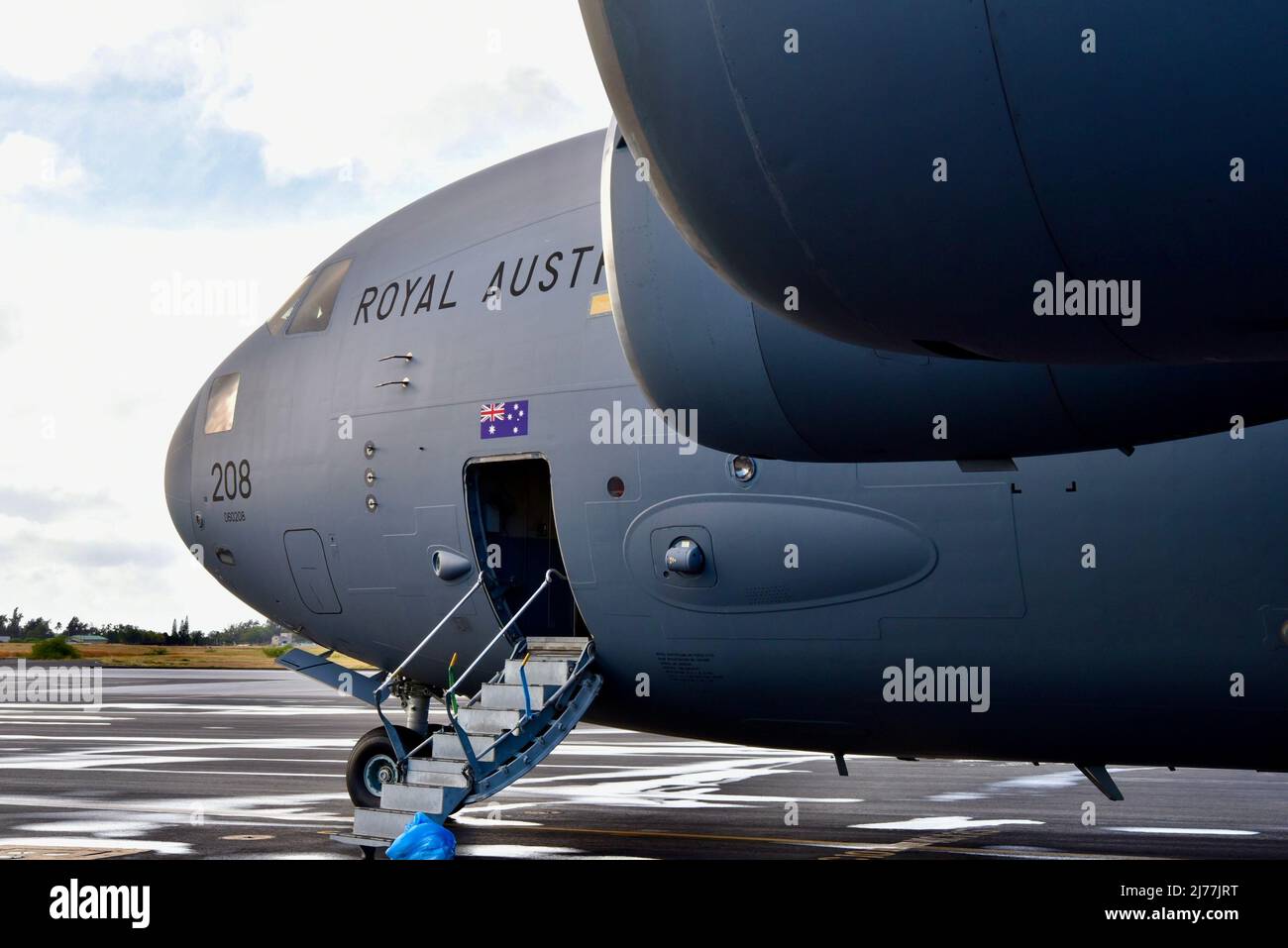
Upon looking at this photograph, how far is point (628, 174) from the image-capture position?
Answer: 5684mm

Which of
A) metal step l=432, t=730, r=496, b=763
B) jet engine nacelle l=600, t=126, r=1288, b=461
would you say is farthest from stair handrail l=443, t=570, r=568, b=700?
jet engine nacelle l=600, t=126, r=1288, b=461

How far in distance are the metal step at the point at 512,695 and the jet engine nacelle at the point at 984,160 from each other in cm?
769

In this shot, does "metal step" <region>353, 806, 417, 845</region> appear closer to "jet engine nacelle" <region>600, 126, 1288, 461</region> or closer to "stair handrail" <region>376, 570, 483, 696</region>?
"stair handrail" <region>376, 570, 483, 696</region>

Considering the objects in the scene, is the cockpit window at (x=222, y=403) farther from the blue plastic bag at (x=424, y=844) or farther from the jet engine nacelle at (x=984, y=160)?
the jet engine nacelle at (x=984, y=160)

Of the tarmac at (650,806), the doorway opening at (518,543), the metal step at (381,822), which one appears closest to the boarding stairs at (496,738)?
the metal step at (381,822)

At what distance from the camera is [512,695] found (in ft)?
34.8

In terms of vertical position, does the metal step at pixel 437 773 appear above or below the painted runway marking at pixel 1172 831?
above

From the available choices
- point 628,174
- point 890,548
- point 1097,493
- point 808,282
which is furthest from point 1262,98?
point 890,548

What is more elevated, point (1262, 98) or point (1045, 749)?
point (1262, 98)

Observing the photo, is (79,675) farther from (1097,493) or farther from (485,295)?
(1097,493)

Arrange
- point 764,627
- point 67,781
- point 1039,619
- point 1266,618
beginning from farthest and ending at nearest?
point 67,781 < point 764,627 < point 1039,619 < point 1266,618

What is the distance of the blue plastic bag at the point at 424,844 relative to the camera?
6679 mm

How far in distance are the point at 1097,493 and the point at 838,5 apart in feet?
20.4

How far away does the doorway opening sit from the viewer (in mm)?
10953
